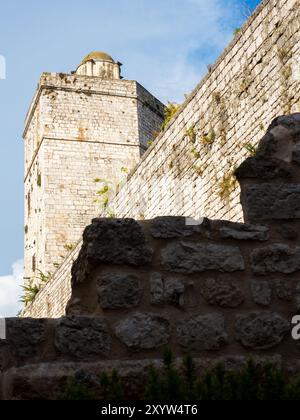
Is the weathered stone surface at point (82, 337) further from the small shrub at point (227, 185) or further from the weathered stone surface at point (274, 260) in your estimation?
the small shrub at point (227, 185)

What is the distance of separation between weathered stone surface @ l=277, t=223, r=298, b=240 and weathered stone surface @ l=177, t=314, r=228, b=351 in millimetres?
496

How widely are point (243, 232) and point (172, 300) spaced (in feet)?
1.46

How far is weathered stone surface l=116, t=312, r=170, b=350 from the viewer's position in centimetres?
295

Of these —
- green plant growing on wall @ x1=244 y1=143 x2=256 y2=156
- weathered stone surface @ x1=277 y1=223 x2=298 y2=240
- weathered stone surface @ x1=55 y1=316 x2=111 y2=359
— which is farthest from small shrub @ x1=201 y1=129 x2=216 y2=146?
weathered stone surface @ x1=55 y1=316 x2=111 y2=359

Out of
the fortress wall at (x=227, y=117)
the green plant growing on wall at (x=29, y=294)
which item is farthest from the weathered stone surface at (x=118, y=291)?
Answer: the green plant growing on wall at (x=29, y=294)

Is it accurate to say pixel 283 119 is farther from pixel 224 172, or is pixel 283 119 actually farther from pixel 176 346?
pixel 224 172

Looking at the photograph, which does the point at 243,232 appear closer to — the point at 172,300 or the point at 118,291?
the point at 172,300

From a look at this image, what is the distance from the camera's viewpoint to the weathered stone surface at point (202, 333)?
2990mm

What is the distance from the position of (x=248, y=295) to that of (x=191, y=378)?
0.51 meters

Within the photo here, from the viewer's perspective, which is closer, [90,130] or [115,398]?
[115,398]

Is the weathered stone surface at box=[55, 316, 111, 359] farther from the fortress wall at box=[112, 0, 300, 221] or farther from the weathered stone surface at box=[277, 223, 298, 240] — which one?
the fortress wall at box=[112, 0, 300, 221]

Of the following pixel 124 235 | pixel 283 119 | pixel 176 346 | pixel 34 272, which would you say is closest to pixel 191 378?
pixel 176 346

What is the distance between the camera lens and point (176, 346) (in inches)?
118

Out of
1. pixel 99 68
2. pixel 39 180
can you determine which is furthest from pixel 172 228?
pixel 99 68
